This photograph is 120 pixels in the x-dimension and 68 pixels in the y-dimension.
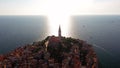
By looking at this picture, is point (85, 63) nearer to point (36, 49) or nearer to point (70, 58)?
point (70, 58)

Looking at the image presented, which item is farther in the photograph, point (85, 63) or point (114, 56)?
point (114, 56)

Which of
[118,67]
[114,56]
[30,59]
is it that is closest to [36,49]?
[30,59]

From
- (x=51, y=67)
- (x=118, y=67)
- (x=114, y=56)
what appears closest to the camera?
(x=51, y=67)

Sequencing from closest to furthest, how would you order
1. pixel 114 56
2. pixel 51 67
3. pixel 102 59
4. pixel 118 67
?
pixel 51 67 → pixel 118 67 → pixel 102 59 → pixel 114 56

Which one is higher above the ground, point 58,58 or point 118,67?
point 58,58

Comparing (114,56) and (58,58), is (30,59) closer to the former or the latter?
(58,58)

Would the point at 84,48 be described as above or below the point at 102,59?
above

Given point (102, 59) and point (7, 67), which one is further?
point (102, 59)

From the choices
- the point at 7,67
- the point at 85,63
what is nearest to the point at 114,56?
the point at 85,63

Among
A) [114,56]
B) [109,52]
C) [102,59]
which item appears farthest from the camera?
[109,52]
